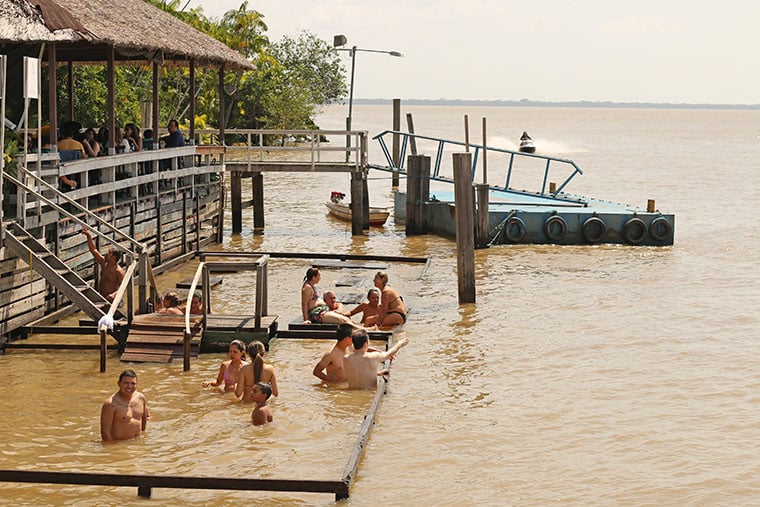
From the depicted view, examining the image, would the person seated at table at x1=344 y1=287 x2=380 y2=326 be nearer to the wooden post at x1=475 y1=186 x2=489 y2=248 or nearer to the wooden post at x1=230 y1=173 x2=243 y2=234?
the wooden post at x1=475 y1=186 x2=489 y2=248

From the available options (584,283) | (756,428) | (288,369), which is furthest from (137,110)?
(756,428)

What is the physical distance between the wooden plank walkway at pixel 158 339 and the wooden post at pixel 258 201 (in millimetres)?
16035

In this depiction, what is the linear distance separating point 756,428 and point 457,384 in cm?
379

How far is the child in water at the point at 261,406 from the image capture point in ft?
40.3

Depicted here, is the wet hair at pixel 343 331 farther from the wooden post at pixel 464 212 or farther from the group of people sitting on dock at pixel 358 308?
the wooden post at pixel 464 212

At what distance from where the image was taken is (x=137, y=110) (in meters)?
39.5

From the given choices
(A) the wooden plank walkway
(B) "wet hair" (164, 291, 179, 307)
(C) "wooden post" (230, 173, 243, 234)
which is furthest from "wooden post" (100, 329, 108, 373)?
(C) "wooden post" (230, 173, 243, 234)

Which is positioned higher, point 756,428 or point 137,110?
point 137,110

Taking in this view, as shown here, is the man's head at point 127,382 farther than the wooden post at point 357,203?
No

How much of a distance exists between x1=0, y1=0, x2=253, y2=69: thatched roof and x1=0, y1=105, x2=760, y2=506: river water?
14.2ft

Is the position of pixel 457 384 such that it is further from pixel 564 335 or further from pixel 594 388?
pixel 564 335

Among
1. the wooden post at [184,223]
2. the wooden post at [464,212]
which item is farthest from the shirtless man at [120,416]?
the wooden post at [184,223]

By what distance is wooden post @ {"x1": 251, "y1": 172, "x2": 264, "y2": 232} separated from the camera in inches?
1220

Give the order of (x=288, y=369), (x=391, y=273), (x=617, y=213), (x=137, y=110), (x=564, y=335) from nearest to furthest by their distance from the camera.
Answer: (x=288, y=369) < (x=564, y=335) < (x=391, y=273) < (x=617, y=213) < (x=137, y=110)
